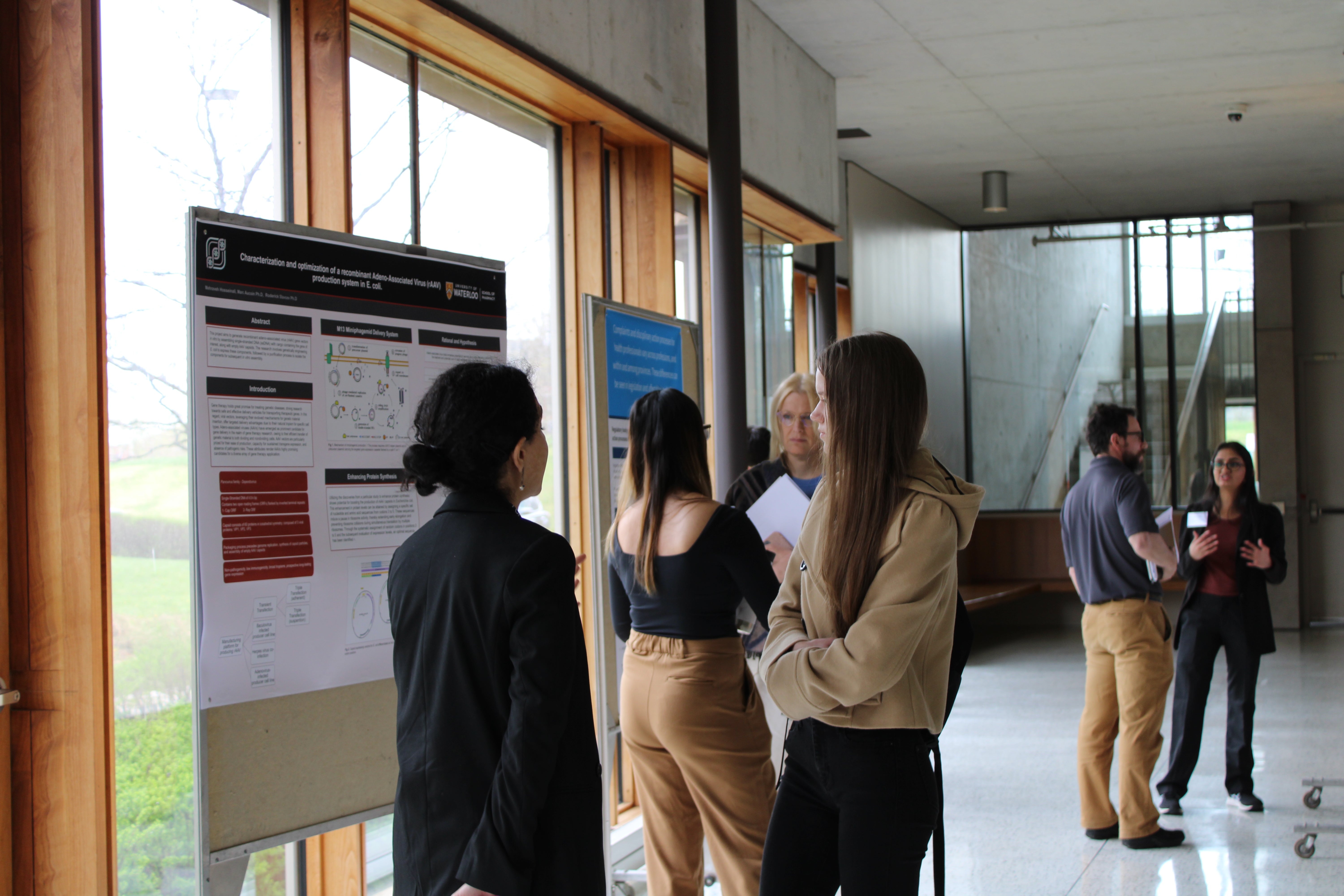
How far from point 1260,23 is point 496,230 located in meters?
5.03

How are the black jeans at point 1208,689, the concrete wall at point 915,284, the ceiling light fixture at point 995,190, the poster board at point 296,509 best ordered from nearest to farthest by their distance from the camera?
1. the poster board at point 296,509
2. the black jeans at point 1208,689
3. the concrete wall at point 915,284
4. the ceiling light fixture at point 995,190

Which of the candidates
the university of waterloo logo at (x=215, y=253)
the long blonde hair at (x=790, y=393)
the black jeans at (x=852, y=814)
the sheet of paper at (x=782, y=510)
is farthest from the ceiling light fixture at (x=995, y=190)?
the black jeans at (x=852, y=814)

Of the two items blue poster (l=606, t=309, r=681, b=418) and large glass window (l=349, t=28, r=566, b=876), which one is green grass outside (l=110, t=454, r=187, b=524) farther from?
blue poster (l=606, t=309, r=681, b=418)

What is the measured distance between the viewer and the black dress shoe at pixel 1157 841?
14.8 ft

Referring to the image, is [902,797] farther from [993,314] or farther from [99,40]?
[993,314]

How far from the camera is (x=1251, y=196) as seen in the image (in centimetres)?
1129

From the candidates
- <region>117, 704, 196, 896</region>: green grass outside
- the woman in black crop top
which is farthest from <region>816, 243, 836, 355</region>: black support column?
<region>117, 704, 196, 896</region>: green grass outside

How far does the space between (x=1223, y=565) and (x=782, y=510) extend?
2.60 metres

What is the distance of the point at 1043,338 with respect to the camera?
1234cm

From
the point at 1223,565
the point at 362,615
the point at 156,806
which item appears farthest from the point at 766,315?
the point at 156,806

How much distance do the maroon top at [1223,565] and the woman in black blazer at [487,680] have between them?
4.20 meters

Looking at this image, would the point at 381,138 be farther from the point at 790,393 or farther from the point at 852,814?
the point at 852,814

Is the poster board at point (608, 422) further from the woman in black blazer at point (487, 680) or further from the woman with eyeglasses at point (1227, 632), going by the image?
the woman with eyeglasses at point (1227, 632)

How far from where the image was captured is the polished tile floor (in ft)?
13.7
